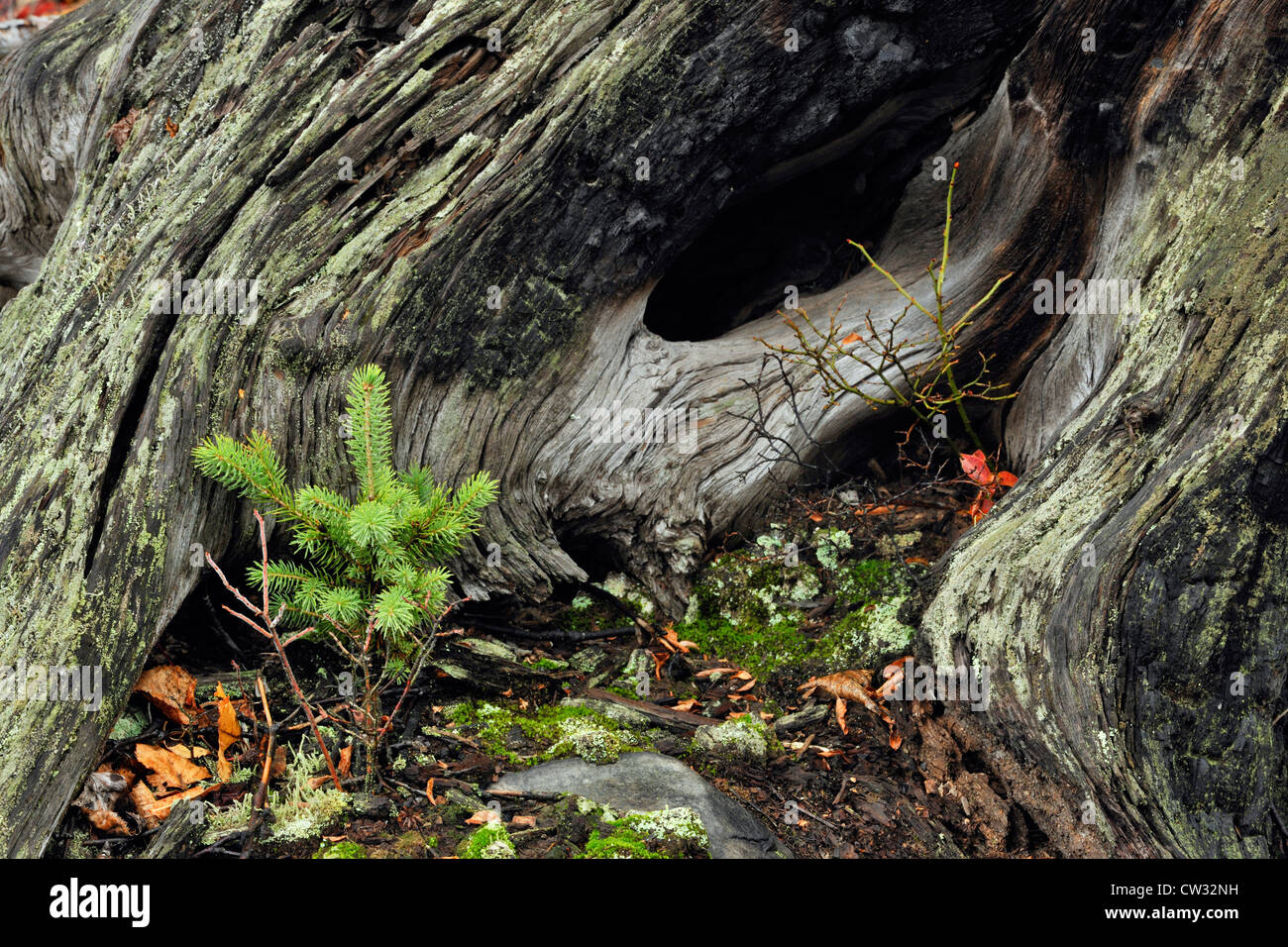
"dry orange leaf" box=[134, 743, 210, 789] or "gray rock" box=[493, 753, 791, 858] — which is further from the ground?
"dry orange leaf" box=[134, 743, 210, 789]

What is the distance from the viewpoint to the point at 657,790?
12.8ft

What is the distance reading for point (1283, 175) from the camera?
4.15m

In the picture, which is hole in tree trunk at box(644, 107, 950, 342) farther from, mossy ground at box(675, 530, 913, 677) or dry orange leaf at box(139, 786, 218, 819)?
dry orange leaf at box(139, 786, 218, 819)

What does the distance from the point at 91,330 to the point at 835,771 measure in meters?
4.63

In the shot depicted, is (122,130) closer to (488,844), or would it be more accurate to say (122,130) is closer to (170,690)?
(170,690)

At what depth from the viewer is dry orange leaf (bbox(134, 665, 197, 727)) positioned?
13.7 ft

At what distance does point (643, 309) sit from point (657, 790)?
3.10m

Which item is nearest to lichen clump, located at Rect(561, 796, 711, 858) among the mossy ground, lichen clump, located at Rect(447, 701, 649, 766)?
lichen clump, located at Rect(447, 701, 649, 766)

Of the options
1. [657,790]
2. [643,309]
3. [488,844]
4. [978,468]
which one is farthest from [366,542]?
[978,468]

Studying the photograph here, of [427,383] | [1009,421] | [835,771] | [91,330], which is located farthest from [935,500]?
[91,330]

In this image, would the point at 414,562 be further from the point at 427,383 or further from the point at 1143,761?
the point at 1143,761

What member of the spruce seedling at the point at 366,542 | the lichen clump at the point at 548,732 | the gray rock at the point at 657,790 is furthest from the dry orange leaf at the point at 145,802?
the gray rock at the point at 657,790

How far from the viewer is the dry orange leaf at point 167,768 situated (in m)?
3.84

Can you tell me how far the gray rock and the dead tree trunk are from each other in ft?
3.66
